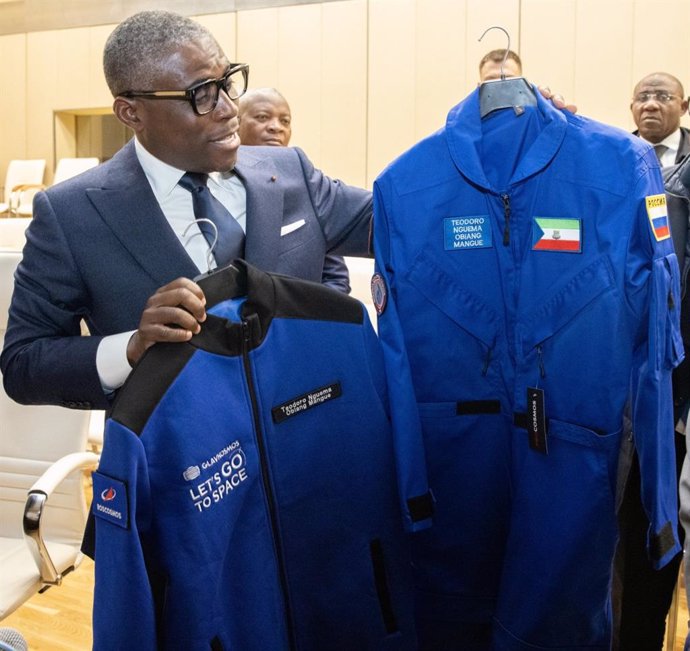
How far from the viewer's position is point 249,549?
1.30m

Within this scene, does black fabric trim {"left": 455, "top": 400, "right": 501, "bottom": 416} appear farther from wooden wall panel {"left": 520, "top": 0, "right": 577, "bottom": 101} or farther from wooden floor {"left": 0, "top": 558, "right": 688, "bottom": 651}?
wooden wall panel {"left": 520, "top": 0, "right": 577, "bottom": 101}

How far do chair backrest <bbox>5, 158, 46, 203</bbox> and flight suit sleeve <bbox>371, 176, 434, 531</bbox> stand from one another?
9157 mm

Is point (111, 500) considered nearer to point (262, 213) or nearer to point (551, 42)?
point (262, 213)

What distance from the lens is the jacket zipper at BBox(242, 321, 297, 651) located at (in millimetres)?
1294

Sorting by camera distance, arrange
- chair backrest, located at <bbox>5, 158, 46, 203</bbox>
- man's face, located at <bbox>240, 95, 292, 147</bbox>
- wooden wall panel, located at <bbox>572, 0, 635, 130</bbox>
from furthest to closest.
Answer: chair backrest, located at <bbox>5, 158, 46, 203</bbox>
wooden wall panel, located at <bbox>572, 0, 635, 130</bbox>
man's face, located at <bbox>240, 95, 292, 147</bbox>

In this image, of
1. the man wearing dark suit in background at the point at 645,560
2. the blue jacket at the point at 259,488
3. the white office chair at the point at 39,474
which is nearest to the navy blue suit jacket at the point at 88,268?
the blue jacket at the point at 259,488

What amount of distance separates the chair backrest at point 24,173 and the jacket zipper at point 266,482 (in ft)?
30.5

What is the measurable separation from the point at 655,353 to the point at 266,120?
1760mm

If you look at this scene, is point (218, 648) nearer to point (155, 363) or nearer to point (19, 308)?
point (155, 363)

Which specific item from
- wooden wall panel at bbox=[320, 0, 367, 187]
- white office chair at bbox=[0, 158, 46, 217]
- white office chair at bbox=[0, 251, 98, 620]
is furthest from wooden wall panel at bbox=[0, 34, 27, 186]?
white office chair at bbox=[0, 251, 98, 620]

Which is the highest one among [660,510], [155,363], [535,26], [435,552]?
[535,26]

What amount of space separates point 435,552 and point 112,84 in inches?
46.0

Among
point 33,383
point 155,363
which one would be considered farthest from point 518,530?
point 33,383

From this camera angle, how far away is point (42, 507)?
174 cm
